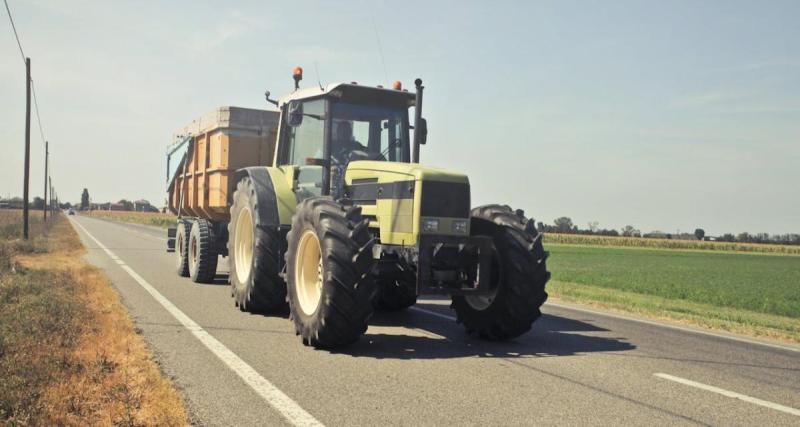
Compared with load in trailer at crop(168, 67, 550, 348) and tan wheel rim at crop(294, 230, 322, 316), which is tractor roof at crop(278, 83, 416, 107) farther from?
tan wheel rim at crop(294, 230, 322, 316)

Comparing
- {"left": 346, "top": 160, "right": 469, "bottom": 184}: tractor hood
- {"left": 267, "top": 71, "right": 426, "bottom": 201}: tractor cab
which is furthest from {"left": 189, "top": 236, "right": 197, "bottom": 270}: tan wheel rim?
{"left": 346, "top": 160, "right": 469, "bottom": 184}: tractor hood

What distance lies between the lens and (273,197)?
9750mm

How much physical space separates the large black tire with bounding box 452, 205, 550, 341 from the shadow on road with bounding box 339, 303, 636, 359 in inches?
9.4

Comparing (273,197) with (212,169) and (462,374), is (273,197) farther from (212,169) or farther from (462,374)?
(462,374)

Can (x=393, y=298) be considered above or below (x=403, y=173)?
below

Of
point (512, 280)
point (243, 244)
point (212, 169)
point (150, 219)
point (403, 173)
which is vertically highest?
point (212, 169)

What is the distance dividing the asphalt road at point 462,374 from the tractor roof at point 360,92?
122 inches

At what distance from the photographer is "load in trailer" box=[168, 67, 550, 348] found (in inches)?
274

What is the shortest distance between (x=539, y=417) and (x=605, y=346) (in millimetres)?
3428

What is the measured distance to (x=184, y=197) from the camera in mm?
15586

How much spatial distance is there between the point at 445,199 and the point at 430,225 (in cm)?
38

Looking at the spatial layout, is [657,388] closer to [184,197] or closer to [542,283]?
[542,283]

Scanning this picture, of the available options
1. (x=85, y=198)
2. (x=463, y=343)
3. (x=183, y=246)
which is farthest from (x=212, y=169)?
(x=85, y=198)

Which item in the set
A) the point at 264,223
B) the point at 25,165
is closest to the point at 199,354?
the point at 264,223
